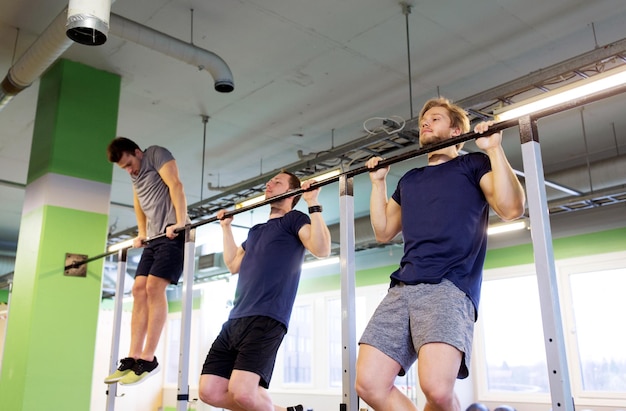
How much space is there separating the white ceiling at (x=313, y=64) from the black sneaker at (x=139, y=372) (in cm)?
292

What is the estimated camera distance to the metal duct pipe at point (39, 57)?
4340 mm

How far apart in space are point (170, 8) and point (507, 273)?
717cm

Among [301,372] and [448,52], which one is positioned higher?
[448,52]

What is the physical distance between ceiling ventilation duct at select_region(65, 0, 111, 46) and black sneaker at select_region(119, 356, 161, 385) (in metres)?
2.11

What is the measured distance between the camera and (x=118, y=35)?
15.3 ft

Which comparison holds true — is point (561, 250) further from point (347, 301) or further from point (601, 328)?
point (347, 301)

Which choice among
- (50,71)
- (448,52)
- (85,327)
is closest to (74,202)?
(85,327)

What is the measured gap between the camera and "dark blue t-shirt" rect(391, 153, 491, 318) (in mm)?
2178

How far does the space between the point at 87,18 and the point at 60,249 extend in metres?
2.80

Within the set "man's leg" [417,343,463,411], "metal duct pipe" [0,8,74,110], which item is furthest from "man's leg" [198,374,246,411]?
"metal duct pipe" [0,8,74,110]

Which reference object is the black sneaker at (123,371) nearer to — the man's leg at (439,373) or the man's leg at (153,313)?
the man's leg at (153,313)

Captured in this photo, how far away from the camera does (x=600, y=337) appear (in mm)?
8711

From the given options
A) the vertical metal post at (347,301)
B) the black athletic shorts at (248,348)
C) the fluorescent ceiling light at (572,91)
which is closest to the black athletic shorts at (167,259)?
the black athletic shorts at (248,348)

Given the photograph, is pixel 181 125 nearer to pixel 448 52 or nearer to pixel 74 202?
pixel 74 202
